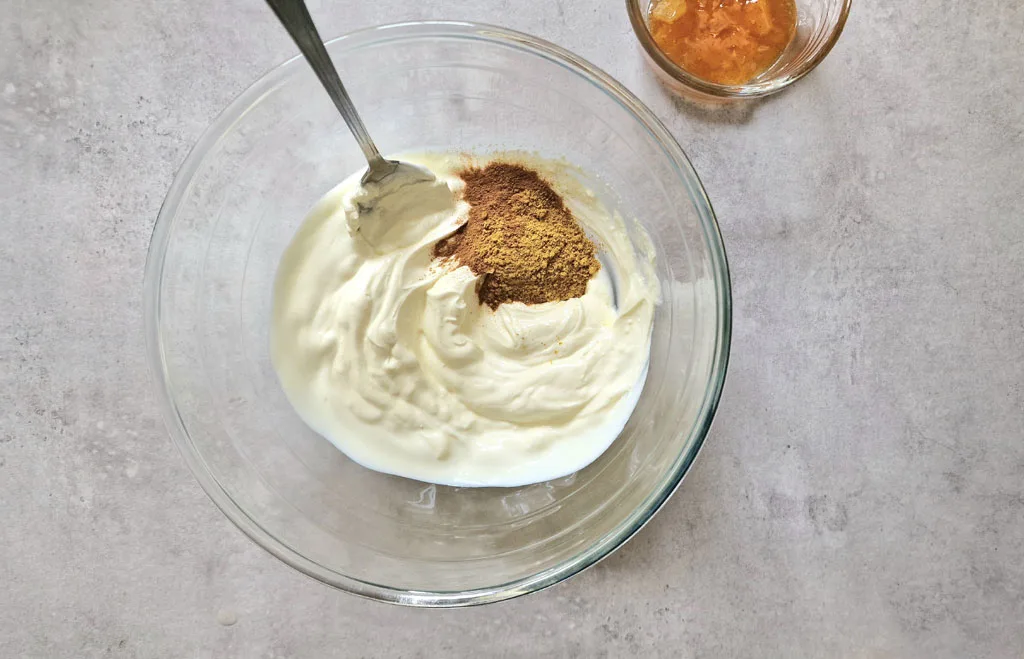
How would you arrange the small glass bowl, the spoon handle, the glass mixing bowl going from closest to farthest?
the spoon handle → the glass mixing bowl → the small glass bowl

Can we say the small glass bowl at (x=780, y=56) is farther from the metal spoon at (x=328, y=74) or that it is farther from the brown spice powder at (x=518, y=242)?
the metal spoon at (x=328, y=74)

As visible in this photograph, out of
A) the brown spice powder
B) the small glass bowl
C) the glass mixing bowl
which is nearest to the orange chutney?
the small glass bowl

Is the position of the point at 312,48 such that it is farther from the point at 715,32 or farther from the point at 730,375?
the point at 730,375

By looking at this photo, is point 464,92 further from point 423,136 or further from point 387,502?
point 387,502

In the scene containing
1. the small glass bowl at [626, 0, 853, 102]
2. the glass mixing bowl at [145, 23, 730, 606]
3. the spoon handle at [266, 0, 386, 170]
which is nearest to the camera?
the spoon handle at [266, 0, 386, 170]

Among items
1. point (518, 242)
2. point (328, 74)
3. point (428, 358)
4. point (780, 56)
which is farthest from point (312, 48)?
point (780, 56)

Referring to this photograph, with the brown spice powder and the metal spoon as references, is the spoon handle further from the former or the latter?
the brown spice powder
